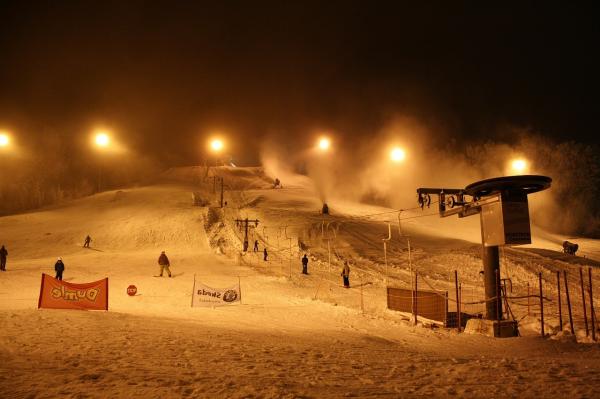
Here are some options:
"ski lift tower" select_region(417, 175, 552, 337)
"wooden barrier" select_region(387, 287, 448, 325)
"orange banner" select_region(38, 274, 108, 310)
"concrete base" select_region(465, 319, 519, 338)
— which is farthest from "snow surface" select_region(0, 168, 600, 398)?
"ski lift tower" select_region(417, 175, 552, 337)

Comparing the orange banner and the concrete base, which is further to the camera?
the concrete base

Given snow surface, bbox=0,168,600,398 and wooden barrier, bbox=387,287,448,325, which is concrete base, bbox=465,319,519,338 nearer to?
snow surface, bbox=0,168,600,398

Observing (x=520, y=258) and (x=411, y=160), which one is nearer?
(x=520, y=258)

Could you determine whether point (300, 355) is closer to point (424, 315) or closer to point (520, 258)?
point (424, 315)

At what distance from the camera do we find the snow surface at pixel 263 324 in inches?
267

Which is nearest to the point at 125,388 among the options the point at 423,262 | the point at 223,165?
the point at 423,262

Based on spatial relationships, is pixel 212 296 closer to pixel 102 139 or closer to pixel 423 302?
pixel 423 302

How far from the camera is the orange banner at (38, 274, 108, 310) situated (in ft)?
45.0

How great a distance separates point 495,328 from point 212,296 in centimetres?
1150

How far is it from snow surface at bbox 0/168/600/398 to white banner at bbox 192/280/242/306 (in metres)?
0.57

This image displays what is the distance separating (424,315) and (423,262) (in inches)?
645

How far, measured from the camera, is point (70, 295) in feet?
45.8

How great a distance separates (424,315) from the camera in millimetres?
17125

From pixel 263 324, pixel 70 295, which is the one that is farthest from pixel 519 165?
pixel 70 295
